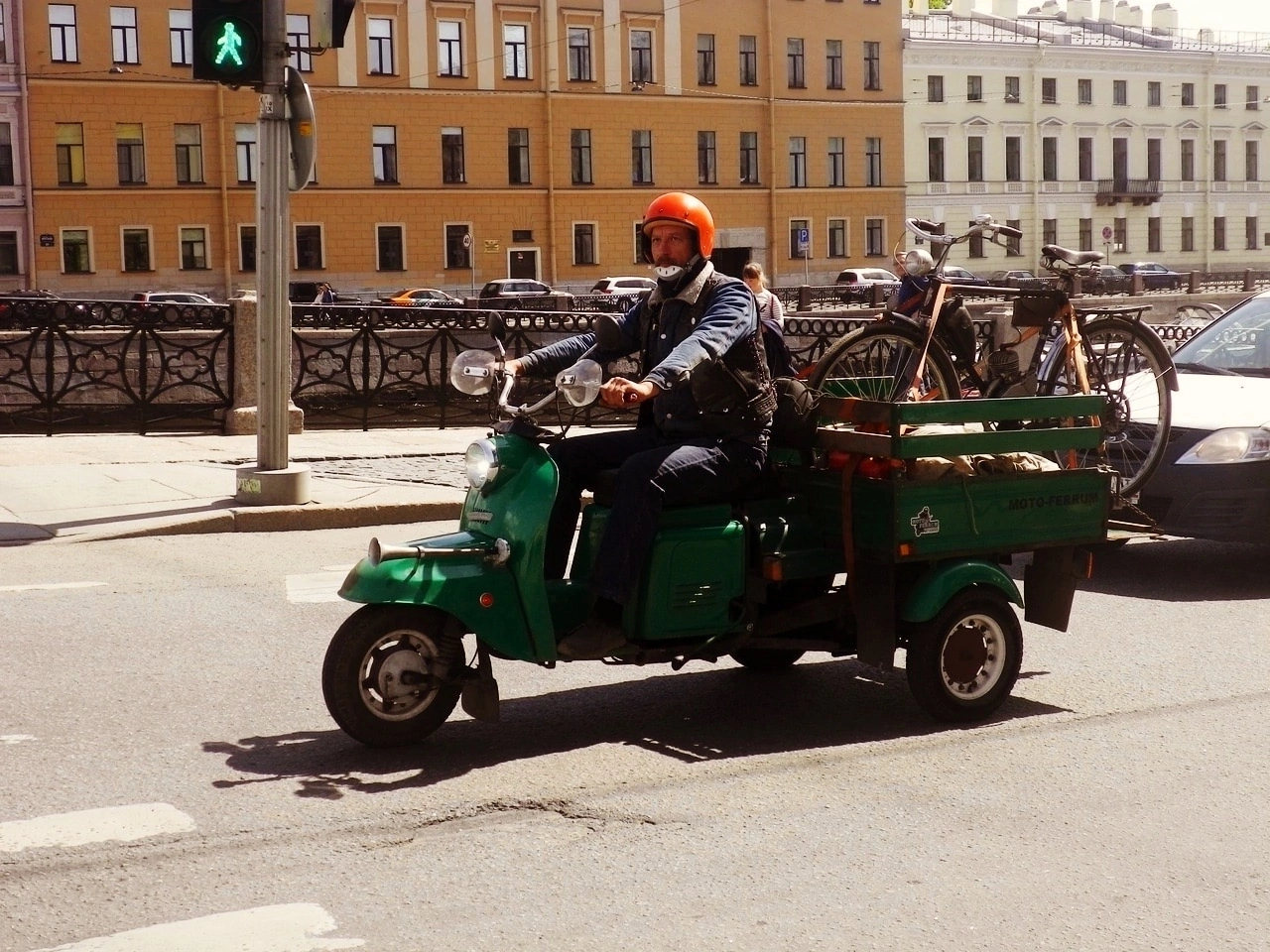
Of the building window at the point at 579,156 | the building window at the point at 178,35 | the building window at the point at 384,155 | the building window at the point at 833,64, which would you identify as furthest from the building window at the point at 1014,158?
the building window at the point at 178,35

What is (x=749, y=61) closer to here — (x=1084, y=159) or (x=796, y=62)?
(x=796, y=62)

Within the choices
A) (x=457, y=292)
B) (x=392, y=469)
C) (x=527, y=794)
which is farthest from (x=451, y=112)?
(x=527, y=794)

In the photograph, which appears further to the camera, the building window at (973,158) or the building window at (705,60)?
the building window at (973,158)

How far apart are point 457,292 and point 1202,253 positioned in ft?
127

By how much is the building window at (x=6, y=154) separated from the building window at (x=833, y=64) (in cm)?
2948

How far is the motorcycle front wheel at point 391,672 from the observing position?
5508 millimetres

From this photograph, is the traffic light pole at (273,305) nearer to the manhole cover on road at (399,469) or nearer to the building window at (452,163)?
the manhole cover on road at (399,469)

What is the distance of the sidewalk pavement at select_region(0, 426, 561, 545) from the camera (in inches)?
441

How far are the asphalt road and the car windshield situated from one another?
297 cm

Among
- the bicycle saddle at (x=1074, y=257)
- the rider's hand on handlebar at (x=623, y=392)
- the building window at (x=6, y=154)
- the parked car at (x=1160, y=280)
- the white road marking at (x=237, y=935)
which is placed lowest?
the white road marking at (x=237, y=935)

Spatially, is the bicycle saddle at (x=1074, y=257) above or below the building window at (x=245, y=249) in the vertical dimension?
below

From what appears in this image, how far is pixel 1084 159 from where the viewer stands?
77.4m

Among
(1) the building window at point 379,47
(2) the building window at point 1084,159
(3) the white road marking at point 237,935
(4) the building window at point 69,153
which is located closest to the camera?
(3) the white road marking at point 237,935

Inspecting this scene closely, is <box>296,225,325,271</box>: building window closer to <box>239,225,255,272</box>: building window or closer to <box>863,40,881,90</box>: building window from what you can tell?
<box>239,225,255,272</box>: building window
